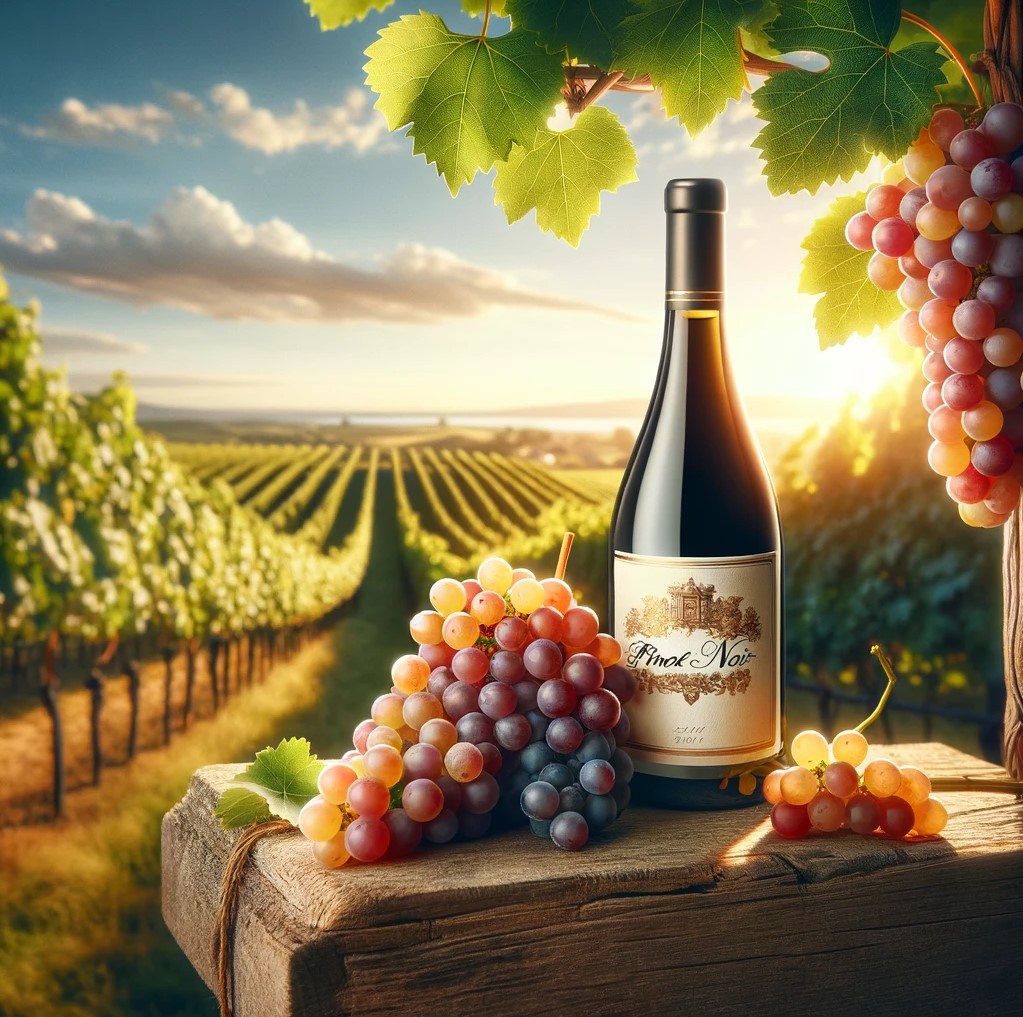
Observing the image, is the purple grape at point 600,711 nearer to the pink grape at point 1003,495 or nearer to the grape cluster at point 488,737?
the grape cluster at point 488,737

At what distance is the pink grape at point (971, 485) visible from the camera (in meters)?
0.83

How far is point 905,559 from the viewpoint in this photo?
10.7 ft

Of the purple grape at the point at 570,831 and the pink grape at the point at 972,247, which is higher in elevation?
the pink grape at the point at 972,247

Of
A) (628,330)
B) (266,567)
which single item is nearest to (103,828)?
(266,567)

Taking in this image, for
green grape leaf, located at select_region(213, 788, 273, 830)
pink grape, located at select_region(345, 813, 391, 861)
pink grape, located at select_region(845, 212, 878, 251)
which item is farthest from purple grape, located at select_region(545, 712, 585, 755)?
pink grape, located at select_region(845, 212, 878, 251)

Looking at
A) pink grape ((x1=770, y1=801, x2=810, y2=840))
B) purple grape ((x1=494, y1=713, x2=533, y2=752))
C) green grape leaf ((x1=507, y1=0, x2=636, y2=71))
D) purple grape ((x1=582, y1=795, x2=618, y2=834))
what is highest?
green grape leaf ((x1=507, y1=0, x2=636, y2=71))

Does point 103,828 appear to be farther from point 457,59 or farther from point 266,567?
point 457,59

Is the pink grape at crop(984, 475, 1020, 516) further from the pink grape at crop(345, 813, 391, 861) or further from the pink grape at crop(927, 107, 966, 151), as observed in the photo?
the pink grape at crop(345, 813, 391, 861)

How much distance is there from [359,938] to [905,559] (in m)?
2.89

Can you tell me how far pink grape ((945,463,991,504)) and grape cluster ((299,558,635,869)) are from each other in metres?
0.29

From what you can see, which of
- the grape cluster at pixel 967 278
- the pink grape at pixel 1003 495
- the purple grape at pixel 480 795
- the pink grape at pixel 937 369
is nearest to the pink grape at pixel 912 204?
the grape cluster at pixel 967 278

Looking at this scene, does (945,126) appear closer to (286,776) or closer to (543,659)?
(543,659)

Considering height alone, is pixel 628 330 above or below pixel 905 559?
above

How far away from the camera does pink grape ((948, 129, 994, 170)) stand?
31.1 inches
